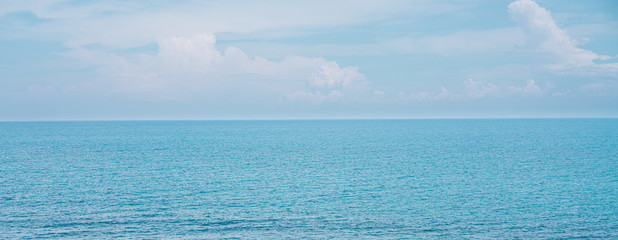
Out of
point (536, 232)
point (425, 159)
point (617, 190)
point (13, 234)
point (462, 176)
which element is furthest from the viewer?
point (425, 159)

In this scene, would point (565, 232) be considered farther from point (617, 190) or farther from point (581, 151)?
point (581, 151)

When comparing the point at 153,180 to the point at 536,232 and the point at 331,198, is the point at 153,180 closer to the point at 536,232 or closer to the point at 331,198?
the point at 331,198

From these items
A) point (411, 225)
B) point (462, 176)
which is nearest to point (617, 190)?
point (462, 176)


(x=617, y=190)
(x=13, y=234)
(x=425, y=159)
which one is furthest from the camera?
(x=425, y=159)

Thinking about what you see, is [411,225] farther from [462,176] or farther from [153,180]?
[153,180]

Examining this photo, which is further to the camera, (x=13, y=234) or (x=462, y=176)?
(x=462, y=176)

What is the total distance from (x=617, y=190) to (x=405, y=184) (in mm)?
23451

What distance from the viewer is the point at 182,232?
124 feet

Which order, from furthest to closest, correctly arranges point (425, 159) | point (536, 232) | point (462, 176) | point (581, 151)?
point (581, 151) → point (425, 159) → point (462, 176) → point (536, 232)

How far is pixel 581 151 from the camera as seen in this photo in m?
104

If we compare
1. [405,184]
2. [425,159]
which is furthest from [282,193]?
[425,159]

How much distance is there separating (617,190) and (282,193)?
3767 centimetres

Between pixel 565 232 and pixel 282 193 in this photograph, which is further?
pixel 282 193

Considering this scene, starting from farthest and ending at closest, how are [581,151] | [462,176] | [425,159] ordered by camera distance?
[581,151]
[425,159]
[462,176]
